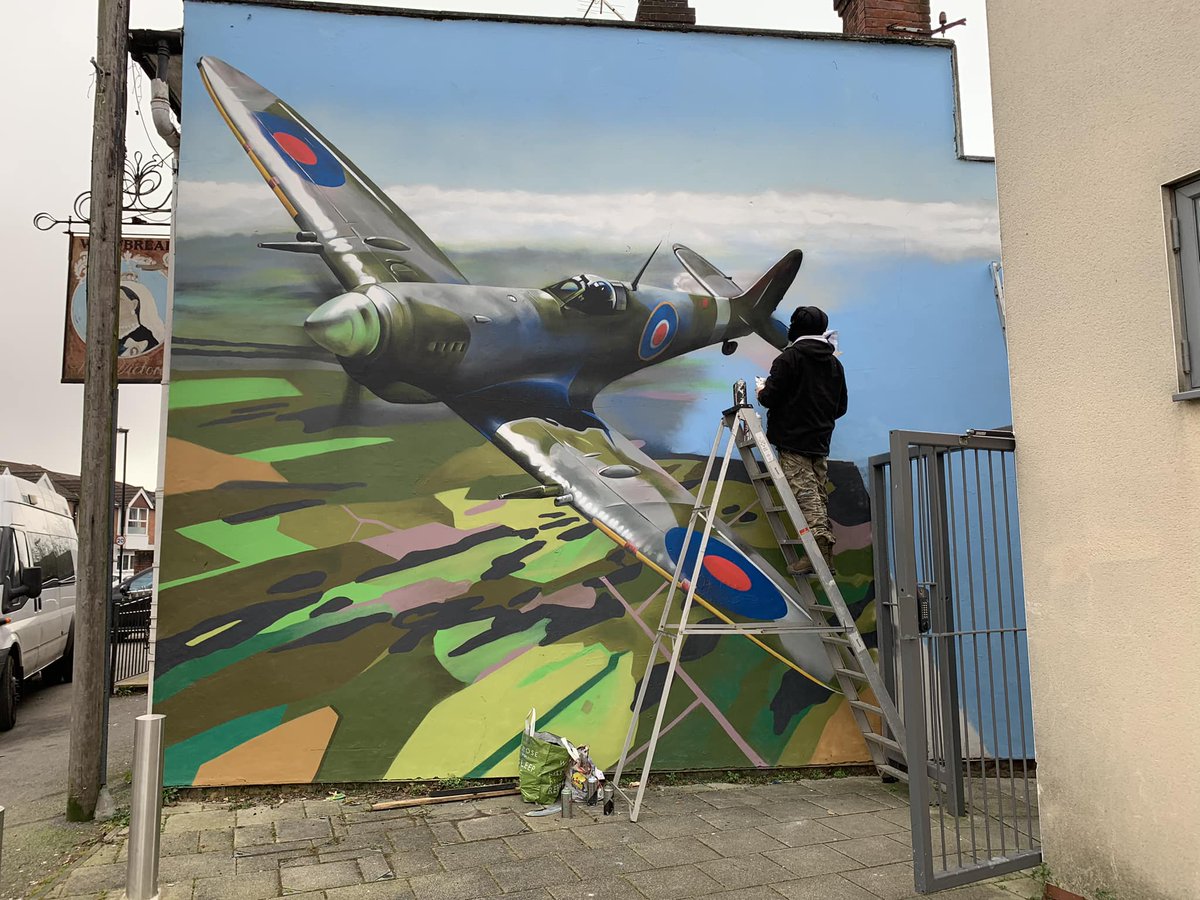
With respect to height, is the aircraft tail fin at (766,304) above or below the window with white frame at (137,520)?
above

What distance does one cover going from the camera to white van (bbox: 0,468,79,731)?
8.66 m

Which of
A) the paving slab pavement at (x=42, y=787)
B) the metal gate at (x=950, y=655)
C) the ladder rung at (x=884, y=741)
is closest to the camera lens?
the metal gate at (x=950, y=655)

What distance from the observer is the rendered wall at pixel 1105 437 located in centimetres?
318

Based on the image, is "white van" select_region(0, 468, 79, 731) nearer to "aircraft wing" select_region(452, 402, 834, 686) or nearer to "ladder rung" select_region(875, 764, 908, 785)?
"aircraft wing" select_region(452, 402, 834, 686)

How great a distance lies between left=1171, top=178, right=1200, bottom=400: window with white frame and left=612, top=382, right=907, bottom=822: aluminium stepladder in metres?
2.28

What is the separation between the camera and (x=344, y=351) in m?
5.70

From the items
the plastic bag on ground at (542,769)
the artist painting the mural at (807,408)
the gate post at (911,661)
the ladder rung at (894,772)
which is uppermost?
the artist painting the mural at (807,408)

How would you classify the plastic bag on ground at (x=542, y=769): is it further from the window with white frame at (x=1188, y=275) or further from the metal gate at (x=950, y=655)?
the window with white frame at (x=1188, y=275)

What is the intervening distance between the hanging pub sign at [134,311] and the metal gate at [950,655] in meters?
4.80

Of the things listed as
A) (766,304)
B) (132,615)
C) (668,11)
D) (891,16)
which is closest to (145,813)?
(766,304)

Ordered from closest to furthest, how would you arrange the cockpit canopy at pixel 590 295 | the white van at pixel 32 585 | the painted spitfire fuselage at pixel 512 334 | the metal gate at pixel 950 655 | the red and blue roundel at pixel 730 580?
1. the metal gate at pixel 950 655
2. the painted spitfire fuselage at pixel 512 334
3. the red and blue roundel at pixel 730 580
4. the cockpit canopy at pixel 590 295
5. the white van at pixel 32 585

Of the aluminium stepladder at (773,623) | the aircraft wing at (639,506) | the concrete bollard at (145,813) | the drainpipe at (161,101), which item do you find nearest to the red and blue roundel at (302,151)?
the drainpipe at (161,101)

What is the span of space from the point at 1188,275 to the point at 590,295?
11.9 ft

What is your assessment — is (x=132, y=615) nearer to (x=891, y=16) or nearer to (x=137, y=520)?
(x=891, y=16)
